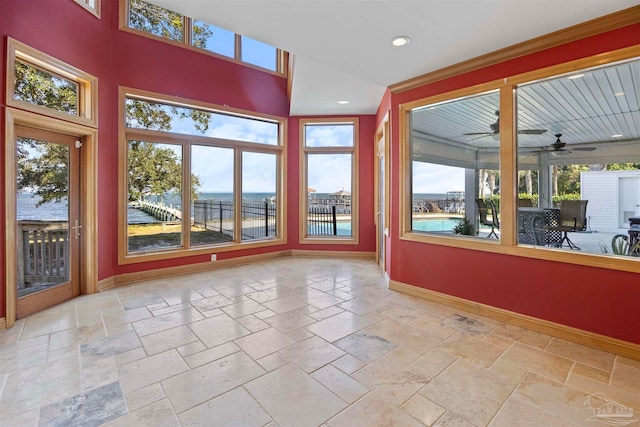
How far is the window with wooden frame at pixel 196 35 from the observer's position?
4451 millimetres

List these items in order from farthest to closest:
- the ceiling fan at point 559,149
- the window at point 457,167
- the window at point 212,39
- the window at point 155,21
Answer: the window at point 212,39 < the window at point 155,21 < the window at point 457,167 < the ceiling fan at point 559,149

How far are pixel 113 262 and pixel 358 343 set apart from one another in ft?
12.1

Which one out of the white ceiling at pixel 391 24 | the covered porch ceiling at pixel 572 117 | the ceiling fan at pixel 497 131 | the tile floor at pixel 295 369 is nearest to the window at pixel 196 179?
the tile floor at pixel 295 369

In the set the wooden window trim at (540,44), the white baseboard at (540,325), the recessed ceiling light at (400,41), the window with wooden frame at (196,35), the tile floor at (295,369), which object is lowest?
the tile floor at (295,369)

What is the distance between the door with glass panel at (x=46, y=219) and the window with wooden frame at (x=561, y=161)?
175 inches

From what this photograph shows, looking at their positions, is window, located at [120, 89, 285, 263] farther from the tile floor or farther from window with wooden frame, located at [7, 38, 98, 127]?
the tile floor

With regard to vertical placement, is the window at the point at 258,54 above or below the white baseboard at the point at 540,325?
above

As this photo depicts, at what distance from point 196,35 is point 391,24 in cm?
381

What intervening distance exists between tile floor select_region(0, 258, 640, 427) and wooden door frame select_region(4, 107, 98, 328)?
0.44m

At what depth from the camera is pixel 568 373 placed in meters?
2.20

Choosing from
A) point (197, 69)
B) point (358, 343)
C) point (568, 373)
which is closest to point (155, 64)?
point (197, 69)

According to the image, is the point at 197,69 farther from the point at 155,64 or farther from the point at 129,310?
the point at 129,310

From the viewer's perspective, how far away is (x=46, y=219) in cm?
352

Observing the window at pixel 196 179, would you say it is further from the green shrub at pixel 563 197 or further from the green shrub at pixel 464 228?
the green shrub at pixel 563 197
